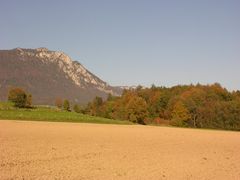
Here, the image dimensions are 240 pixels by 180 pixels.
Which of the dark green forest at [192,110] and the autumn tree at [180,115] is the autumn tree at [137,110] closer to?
the dark green forest at [192,110]

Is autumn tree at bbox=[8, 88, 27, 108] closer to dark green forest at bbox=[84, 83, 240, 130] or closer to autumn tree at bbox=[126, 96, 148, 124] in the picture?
dark green forest at bbox=[84, 83, 240, 130]

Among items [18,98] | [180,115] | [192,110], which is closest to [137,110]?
[180,115]

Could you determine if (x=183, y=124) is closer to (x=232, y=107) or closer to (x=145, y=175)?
(x=232, y=107)

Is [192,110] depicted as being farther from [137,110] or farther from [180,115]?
[137,110]

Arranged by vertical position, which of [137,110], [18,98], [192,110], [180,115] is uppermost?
[18,98]

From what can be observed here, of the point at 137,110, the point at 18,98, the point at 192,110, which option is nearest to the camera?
the point at 192,110

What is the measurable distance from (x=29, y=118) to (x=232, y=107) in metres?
52.1

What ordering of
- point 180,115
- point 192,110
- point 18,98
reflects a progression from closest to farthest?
point 180,115 < point 192,110 < point 18,98

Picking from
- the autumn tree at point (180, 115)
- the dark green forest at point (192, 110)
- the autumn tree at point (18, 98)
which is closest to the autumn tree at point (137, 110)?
the dark green forest at point (192, 110)

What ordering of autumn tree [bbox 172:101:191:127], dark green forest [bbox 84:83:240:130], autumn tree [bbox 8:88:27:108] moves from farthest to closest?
autumn tree [bbox 8:88:27:108], autumn tree [bbox 172:101:191:127], dark green forest [bbox 84:83:240:130]

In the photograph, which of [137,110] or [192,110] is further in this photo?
[137,110]

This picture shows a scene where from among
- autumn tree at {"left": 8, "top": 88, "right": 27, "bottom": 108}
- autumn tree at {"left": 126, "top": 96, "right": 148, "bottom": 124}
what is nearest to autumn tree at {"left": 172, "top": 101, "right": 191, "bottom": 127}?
autumn tree at {"left": 126, "top": 96, "right": 148, "bottom": 124}

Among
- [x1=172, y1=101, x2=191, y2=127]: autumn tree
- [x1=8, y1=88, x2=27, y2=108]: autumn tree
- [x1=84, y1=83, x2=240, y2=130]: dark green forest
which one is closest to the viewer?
[x1=84, y1=83, x2=240, y2=130]: dark green forest

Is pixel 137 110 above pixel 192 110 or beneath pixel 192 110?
beneath
